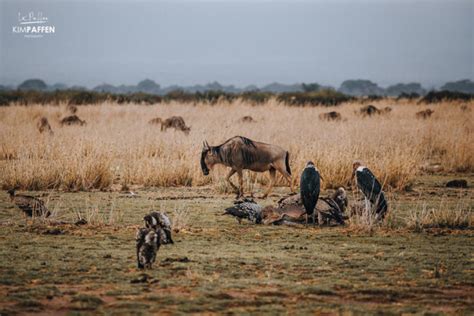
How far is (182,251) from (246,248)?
0.73 metres

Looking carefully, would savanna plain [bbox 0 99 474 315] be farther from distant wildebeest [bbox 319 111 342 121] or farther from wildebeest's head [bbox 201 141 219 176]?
distant wildebeest [bbox 319 111 342 121]

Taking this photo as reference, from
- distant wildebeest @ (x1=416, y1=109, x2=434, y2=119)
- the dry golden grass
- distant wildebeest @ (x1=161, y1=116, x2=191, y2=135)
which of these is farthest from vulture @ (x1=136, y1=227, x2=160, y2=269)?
distant wildebeest @ (x1=416, y1=109, x2=434, y2=119)

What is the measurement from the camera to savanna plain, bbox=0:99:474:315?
668 centimetres

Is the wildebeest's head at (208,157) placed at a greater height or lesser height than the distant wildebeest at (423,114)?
lesser

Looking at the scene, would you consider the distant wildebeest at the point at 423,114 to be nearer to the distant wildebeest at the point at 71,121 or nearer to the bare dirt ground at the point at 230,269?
the distant wildebeest at the point at 71,121

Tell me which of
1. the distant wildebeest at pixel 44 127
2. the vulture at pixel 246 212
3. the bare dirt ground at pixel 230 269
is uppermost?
→ the distant wildebeest at pixel 44 127

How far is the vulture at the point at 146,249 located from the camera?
7711 millimetres

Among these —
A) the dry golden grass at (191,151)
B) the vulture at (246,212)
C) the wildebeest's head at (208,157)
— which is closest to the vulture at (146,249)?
the vulture at (246,212)

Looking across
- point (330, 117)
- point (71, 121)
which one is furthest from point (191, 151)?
point (330, 117)

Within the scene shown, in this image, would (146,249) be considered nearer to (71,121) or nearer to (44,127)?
(44,127)

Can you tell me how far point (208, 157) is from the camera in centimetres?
1394

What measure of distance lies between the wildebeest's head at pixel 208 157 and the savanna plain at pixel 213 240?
1.43 feet

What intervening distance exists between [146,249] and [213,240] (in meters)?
1.84

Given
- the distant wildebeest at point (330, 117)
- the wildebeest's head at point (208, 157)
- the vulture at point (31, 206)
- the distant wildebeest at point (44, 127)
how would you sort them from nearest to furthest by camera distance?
1. the vulture at point (31, 206)
2. the wildebeest's head at point (208, 157)
3. the distant wildebeest at point (44, 127)
4. the distant wildebeest at point (330, 117)
